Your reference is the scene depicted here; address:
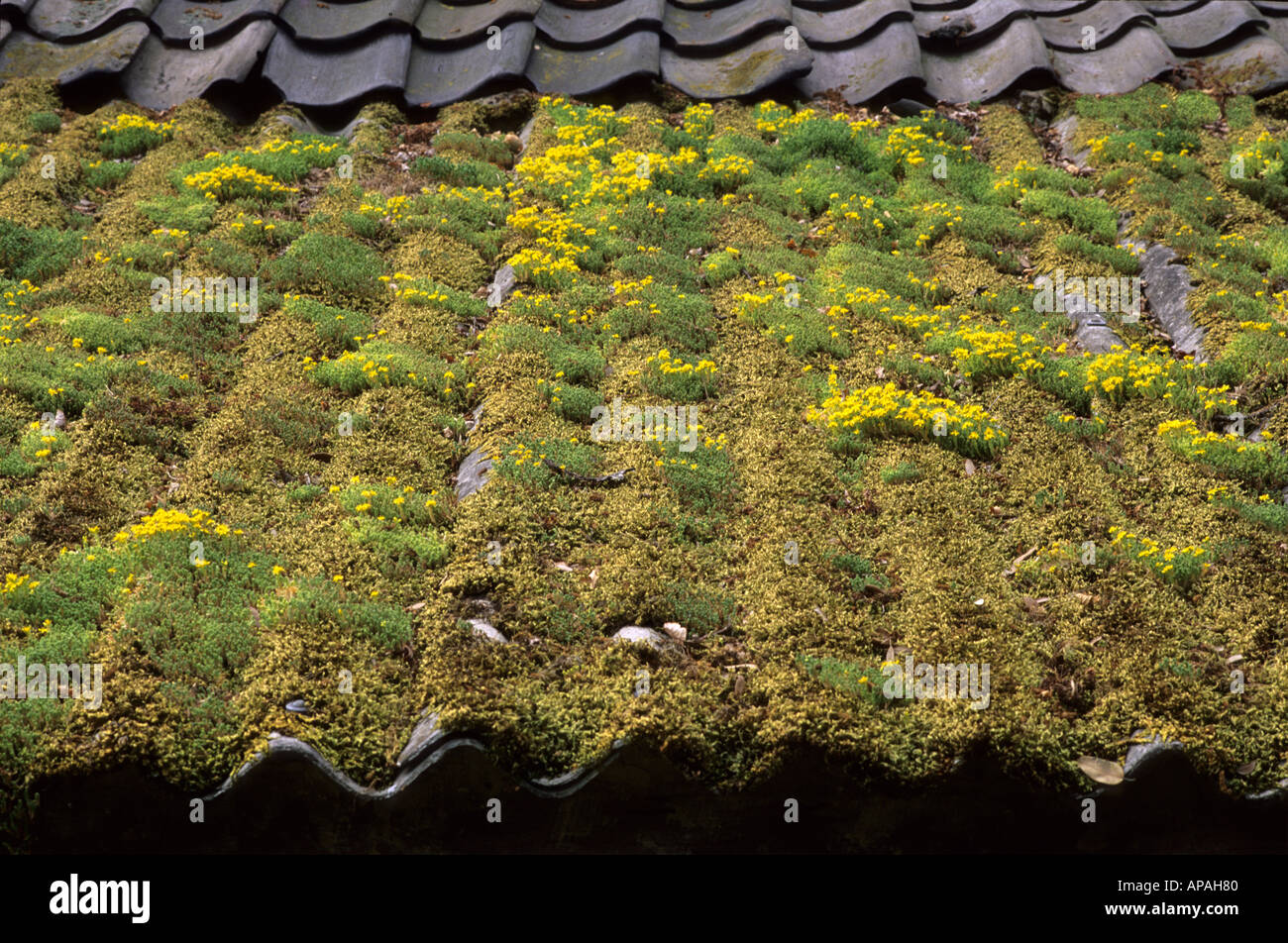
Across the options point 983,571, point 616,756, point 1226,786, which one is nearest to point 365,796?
point 616,756

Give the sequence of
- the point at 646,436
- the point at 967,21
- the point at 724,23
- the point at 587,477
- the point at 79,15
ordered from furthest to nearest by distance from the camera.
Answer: the point at 967,21, the point at 724,23, the point at 79,15, the point at 646,436, the point at 587,477

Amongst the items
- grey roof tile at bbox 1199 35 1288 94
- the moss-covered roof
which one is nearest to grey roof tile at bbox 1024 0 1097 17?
grey roof tile at bbox 1199 35 1288 94

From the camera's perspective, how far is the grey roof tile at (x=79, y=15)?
410 inches

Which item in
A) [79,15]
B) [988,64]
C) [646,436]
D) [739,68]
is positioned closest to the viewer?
[646,436]

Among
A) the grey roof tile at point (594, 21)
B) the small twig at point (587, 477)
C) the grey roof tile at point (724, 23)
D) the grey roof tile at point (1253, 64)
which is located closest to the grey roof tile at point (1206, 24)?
the grey roof tile at point (1253, 64)

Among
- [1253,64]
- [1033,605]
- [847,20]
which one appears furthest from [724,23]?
[1033,605]

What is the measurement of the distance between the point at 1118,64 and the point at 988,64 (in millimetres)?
1285

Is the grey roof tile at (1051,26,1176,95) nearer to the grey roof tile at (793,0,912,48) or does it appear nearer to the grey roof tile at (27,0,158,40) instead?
the grey roof tile at (793,0,912,48)

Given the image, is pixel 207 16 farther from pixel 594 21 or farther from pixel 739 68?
pixel 739 68

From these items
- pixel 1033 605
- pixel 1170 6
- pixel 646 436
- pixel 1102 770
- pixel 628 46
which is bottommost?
pixel 1102 770

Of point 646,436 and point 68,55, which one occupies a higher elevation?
point 68,55

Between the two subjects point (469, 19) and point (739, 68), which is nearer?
point (739, 68)

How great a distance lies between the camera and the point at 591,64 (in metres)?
10.9

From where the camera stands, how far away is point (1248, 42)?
11.0 metres
